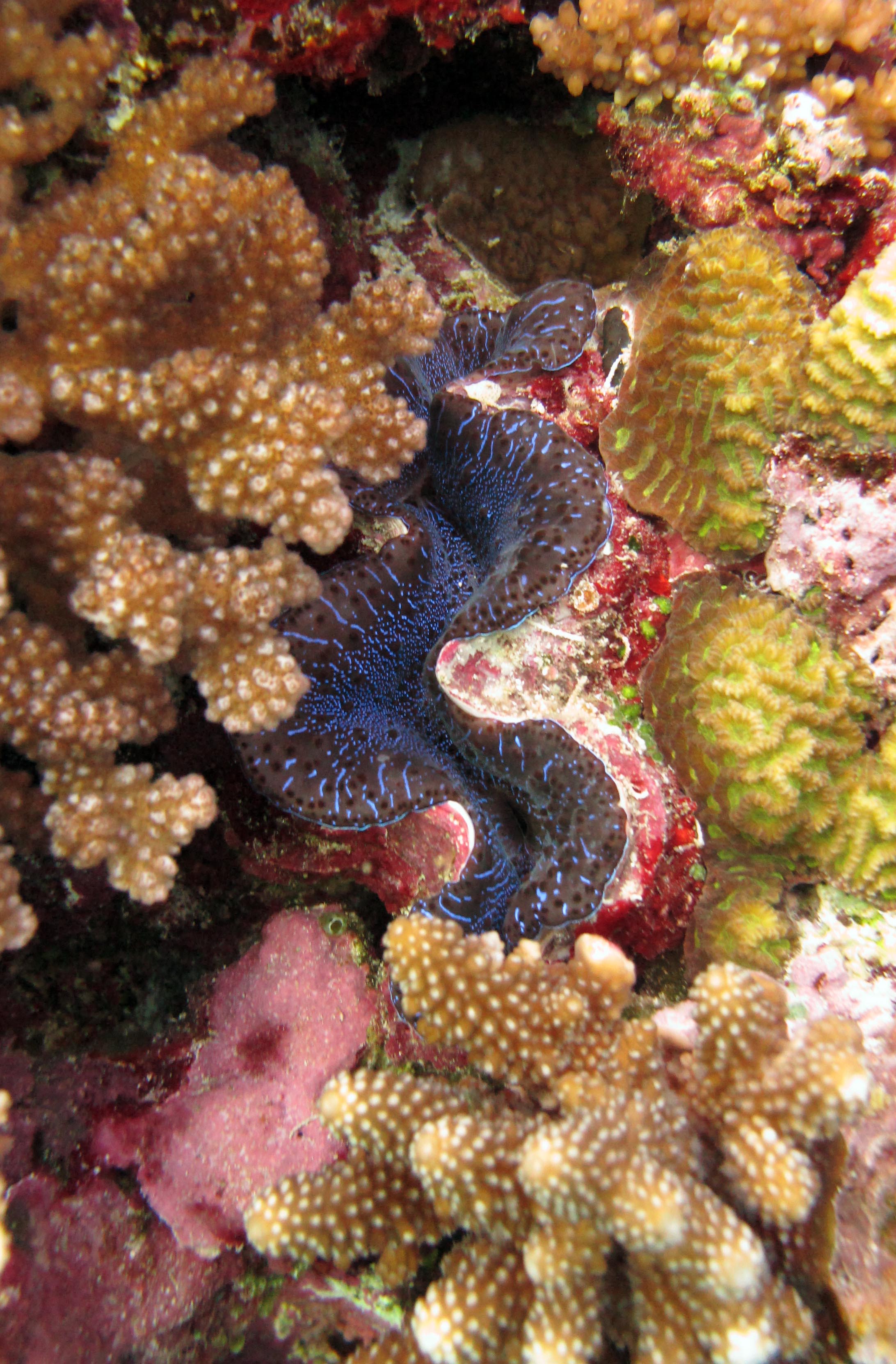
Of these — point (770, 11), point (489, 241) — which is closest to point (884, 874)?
point (770, 11)

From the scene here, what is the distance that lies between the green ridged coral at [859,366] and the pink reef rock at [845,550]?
11 cm

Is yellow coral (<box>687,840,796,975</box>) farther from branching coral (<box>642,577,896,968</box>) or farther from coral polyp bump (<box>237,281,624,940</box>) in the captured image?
coral polyp bump (<box>237,281,624,940</box>)

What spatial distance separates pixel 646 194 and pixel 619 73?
0.35 meters

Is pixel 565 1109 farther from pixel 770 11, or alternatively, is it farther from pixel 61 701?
pixel 770 11

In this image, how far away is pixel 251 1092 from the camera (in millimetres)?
2432

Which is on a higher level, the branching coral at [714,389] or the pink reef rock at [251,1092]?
the branching coral at [714,389]

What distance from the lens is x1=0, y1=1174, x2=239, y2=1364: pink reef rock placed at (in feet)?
6.48

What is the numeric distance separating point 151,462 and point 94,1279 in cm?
240

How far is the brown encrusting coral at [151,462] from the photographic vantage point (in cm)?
169

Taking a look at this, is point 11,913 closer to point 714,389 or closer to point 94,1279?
point 94,1279

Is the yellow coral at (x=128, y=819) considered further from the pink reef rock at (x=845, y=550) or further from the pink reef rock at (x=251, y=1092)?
the pink reef rock at (x=845, y=550)

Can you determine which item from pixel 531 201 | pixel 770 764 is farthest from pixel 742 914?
pixel 531 201

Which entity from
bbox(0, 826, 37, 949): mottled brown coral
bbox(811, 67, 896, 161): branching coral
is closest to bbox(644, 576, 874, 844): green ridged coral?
bbox(811, 67, 896, 161): branching coral

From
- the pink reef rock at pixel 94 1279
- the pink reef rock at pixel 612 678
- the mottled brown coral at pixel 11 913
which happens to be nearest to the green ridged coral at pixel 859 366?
the pink reef rock at pixel 612 678
